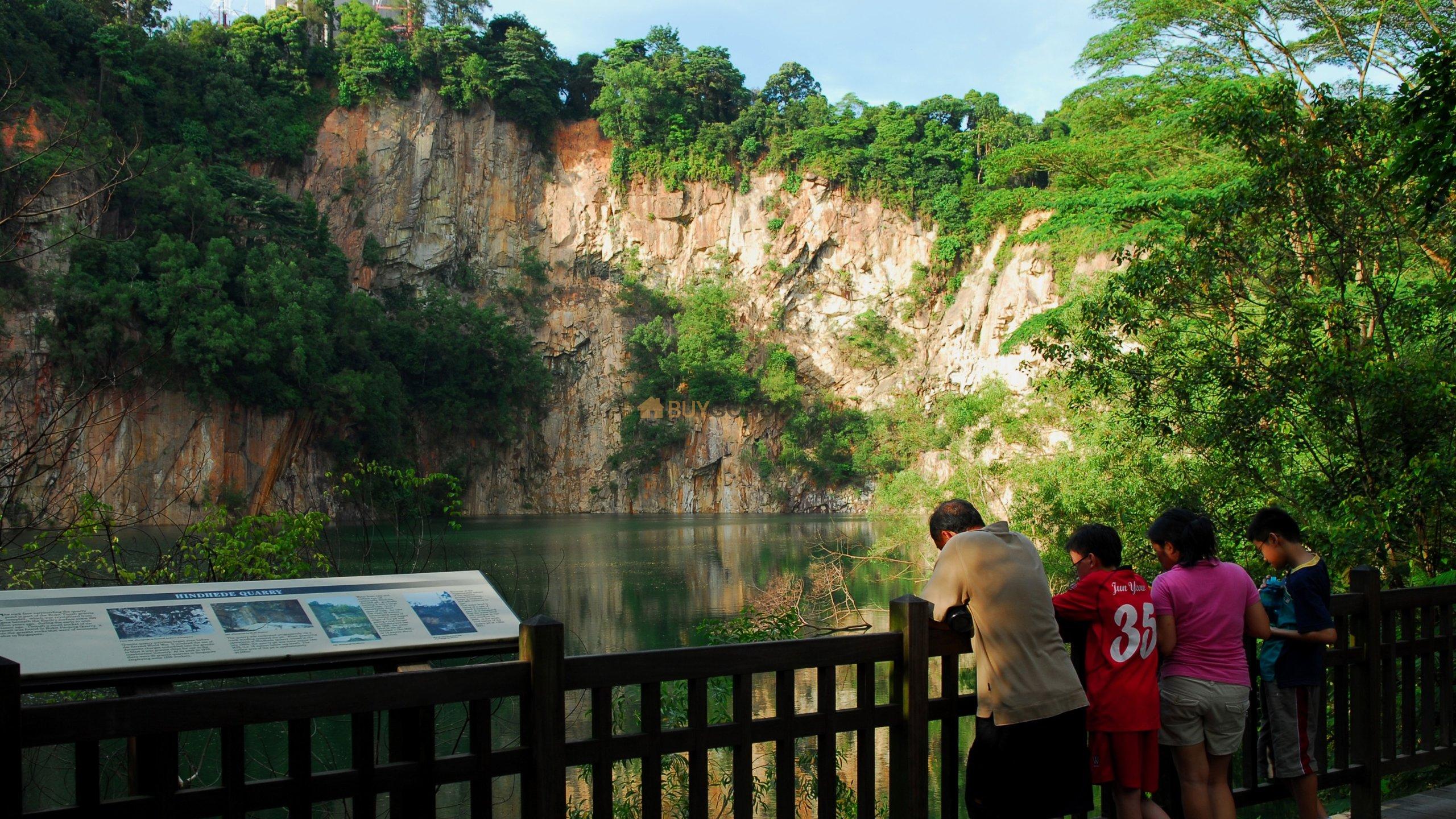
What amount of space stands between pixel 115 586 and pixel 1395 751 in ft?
13.4

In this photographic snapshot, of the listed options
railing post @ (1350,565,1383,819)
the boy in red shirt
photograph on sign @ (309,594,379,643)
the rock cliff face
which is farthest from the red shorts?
the rock cliff face

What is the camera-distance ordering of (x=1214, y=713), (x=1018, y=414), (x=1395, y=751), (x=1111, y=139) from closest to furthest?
(x=1214, y=713), (x=1395, y=751), (x=1018, y=414), (x=1111, y=139)

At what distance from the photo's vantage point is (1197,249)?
7141mm

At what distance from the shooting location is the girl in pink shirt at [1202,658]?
282 centimetres

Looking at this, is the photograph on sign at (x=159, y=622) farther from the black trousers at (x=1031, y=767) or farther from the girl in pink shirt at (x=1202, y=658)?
the girl in pink shirt at (x=1202, y=658)

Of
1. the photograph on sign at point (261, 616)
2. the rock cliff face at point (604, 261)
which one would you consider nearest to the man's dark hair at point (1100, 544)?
the photograph on sign at point (261, 616)

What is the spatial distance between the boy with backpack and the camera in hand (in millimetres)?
1099

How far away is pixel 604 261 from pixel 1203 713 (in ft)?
132

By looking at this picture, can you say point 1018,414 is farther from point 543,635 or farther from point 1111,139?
point 543,635

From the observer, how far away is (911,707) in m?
2.52

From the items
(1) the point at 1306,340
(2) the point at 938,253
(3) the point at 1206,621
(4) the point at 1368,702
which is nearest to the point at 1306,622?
(3) the point at 1206,621

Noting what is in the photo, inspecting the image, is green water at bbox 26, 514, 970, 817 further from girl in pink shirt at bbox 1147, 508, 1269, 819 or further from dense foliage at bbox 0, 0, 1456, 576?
dense foliage at bbox 0, 0, 1456, 576

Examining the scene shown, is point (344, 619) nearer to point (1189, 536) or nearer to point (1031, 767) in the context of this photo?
point (1031, 767)

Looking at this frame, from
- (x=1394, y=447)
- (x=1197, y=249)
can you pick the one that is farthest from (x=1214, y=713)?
(x=1197, y=249)
